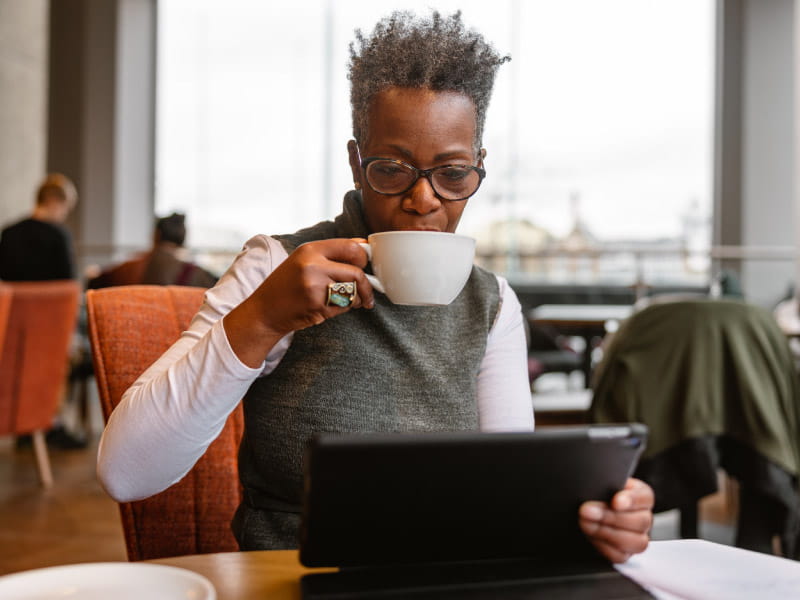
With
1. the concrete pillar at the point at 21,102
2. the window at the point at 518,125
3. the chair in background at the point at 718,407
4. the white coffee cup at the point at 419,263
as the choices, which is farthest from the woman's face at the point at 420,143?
the window at the point at 518,125

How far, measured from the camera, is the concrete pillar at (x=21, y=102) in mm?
5234

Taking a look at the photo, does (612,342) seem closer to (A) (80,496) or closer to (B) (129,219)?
(A) (80,496)

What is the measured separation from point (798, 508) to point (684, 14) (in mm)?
5806

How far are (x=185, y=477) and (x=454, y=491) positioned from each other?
0.62 meters

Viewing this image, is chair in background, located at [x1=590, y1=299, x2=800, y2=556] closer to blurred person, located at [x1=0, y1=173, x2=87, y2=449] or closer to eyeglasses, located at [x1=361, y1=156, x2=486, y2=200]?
eyeglasses, located at [x1=361, y1=156, x2=486, y2=200]

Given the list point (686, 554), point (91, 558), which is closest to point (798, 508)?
point (686, 554)

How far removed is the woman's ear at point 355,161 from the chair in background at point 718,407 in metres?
1.39

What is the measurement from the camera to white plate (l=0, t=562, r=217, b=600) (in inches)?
17.6

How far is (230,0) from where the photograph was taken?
7.28m

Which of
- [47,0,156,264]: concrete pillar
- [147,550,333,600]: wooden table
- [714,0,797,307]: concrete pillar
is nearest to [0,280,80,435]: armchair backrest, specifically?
[147,550,333,600]: wooden table

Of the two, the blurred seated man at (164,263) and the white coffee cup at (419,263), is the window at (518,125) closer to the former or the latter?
the blurred seated man at (164,263)

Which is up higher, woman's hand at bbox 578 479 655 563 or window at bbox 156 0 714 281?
window at bbox 156 0 714 281

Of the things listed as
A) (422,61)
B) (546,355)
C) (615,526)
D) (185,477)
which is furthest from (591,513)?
(546,355)

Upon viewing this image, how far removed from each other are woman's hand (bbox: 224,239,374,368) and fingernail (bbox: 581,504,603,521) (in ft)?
0.83
